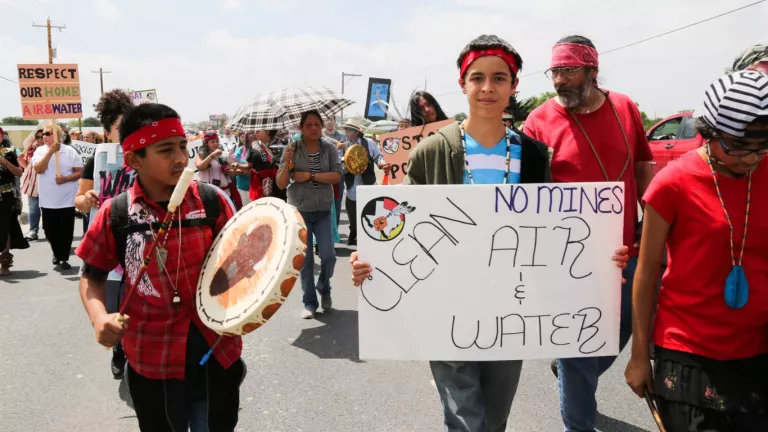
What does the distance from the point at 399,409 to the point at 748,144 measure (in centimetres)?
247

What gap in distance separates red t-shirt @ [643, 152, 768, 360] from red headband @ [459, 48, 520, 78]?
2.43 ft

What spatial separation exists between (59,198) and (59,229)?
441 millimetres

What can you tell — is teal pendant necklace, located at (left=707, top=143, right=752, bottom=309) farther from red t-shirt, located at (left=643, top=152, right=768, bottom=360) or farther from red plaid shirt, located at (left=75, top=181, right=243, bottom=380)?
red plaid shirt, located at (left=75, top=181, right=243, bottom=380)

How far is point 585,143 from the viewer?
2.76 m

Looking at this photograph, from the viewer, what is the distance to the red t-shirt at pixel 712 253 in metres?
1.89

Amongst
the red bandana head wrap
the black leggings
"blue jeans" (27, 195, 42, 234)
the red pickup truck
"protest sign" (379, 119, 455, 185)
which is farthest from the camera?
the red pickup truck

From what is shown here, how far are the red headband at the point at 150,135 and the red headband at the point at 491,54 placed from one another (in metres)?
1.19

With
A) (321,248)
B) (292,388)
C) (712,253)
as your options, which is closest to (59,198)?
(321,248)

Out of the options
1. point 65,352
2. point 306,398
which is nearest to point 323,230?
point 306,398

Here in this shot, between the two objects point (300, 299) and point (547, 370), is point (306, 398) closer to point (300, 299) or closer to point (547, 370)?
point (547, 370)

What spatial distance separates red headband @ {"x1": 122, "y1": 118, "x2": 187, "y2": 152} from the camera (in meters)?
2.22

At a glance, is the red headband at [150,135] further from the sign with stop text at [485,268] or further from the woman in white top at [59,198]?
the woman in white top at [59,198]

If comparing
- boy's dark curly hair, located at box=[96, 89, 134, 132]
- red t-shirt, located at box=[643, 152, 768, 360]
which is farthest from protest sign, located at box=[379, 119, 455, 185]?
red t-shirt, located at box=[643, 152, 768, 360]

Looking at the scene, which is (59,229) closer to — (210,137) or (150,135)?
(210,137)
